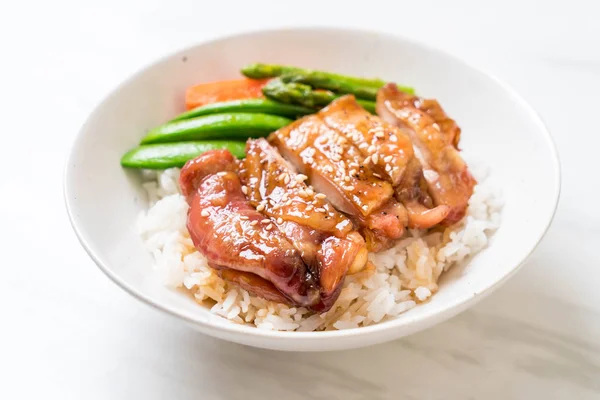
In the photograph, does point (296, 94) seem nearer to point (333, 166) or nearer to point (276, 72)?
point (276, 72)

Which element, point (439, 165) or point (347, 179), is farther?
point (439, 165)

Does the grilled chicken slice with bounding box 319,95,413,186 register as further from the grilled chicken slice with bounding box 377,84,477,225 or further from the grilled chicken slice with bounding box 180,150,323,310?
the grilled chicken slice with bounding box 180,150,323,310

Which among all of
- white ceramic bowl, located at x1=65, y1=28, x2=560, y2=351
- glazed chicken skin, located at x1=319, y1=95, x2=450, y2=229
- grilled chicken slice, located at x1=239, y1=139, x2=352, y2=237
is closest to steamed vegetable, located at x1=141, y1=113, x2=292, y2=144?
white ceramic bowl, located at x1=65, y1=28, x2=560, y2=351

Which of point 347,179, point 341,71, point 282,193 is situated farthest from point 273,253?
point 341,71

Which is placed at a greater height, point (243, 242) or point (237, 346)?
point (243, 242)

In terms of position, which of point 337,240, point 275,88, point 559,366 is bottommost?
point 559,366

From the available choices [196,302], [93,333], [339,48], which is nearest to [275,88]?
[339,48]

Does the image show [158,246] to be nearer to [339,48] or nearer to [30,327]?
[30,327]
